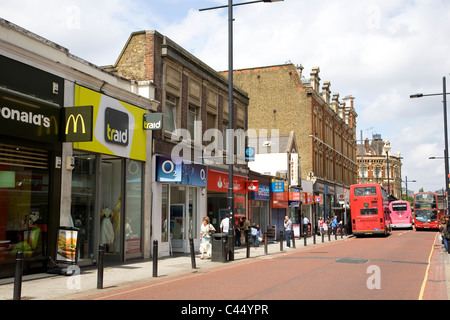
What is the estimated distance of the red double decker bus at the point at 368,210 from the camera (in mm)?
34688

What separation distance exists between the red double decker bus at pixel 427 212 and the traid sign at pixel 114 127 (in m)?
38.1

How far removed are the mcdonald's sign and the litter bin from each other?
6414mm

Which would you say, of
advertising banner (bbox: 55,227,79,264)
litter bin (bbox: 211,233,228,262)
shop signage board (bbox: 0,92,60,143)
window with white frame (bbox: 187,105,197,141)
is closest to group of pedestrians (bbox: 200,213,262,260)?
litter bin (bbox: 211,233,228,262)

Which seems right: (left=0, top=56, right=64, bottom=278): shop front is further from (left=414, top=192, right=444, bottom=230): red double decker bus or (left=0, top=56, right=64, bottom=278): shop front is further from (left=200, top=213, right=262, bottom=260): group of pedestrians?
(left=414, top=192, right=444, bottom=230): red double decker bus

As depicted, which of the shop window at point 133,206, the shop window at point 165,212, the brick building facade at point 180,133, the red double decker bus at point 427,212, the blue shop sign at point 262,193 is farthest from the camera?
the red double decker bus at point 427,212

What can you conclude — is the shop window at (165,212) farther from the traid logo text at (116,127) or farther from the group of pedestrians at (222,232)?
the traid logo text at (116,127)

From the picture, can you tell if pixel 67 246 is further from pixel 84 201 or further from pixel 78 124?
pixel 78 124

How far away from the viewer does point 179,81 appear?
67.1 feet

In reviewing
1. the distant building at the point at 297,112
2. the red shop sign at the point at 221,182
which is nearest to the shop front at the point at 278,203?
the red shop sign at the point at 221,182

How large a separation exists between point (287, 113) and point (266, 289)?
37.1 m

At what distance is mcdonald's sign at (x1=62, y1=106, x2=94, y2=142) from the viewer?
42.0ft

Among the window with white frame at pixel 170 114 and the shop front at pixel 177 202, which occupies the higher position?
the window with white frame at pixel 170 114
